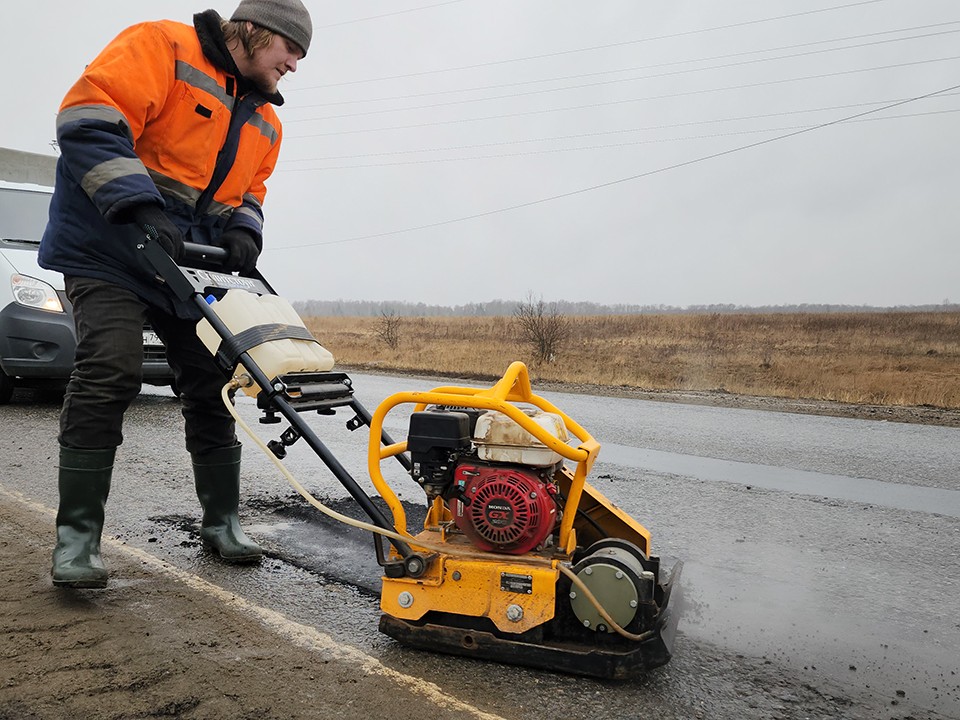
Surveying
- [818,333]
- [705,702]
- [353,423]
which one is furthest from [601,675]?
[818,333]

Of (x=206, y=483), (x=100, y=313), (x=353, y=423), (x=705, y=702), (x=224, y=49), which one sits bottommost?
(x=705, y=702)

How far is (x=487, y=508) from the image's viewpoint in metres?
2.68

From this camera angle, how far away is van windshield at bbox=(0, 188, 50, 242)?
762 cm

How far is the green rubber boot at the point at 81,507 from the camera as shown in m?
2.99

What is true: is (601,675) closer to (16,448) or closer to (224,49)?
(224,49)

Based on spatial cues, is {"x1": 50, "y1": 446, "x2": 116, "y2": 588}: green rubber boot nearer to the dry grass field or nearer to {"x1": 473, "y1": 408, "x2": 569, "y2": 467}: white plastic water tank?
{"x1": 473, "y1": 408, "x2": 569, "y2": 467}: white plastic water tank

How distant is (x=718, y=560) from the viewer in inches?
154

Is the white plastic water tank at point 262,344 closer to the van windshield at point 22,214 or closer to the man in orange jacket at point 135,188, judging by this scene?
the man in orange jacket at point 135,188

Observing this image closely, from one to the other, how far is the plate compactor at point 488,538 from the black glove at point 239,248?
0.51m

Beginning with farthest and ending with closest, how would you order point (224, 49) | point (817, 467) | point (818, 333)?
1. point (818, 333)
2. point (817, 467)
3. point (224, 49)

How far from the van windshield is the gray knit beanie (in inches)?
218

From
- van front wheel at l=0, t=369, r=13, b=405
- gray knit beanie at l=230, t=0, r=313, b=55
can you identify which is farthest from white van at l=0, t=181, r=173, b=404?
gray knit beanie at l=230, t=0, r=313, b=55

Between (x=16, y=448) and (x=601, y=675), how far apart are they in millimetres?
4797

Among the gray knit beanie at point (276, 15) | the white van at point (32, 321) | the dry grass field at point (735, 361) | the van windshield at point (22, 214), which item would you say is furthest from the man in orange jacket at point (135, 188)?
the dry grass field at point (735, 361)
